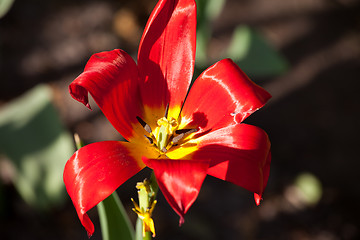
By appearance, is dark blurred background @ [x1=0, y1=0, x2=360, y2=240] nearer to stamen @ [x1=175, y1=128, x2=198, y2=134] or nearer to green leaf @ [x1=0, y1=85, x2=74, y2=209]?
green leaf @ [x1=0, y1=85, x2=74, y2=209]

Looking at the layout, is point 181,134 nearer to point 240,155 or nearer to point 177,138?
point 177,138

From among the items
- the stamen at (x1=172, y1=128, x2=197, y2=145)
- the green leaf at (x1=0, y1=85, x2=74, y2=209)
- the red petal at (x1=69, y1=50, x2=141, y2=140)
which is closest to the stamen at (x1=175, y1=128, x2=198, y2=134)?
the stamen at (x1=172, y1=128, x2=197, y2=145)

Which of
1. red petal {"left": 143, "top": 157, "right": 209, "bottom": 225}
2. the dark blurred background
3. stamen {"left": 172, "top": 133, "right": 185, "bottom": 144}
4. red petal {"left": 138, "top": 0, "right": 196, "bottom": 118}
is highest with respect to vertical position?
red petal {"left": 138, "top": 0, "right": 196, "bottom": 118}

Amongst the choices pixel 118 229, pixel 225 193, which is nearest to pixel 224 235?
pixel 225 193

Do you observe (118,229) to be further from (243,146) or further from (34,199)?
(34,199)

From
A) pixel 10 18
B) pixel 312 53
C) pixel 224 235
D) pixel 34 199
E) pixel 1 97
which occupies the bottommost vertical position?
pixel 224 235

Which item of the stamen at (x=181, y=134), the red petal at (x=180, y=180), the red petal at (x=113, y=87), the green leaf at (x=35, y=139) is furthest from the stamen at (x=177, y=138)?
the green leaf at (x=35, y=139)

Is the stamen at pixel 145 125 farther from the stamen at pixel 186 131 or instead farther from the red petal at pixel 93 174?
the red petal at pixel 93 174
